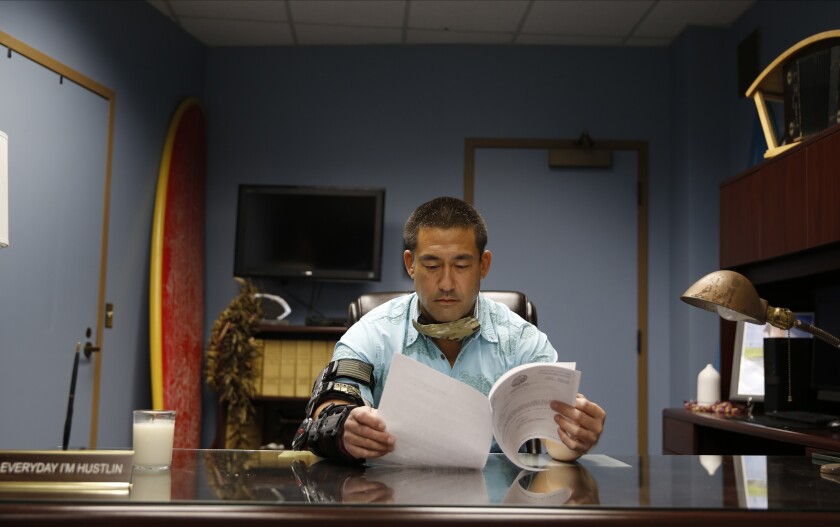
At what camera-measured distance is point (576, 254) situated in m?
4.54

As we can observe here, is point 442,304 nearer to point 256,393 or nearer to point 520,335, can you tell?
point 520,335

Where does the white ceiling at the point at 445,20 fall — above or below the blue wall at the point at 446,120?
above

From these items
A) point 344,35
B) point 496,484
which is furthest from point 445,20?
point 496,484

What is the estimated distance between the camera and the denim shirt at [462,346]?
182 cm

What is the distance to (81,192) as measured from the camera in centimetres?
341

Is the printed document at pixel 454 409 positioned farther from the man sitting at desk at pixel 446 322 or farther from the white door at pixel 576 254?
the white door at pixel 576 254

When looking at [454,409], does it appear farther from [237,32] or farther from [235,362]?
[237,32]

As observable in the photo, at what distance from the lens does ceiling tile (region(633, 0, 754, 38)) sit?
402 cm

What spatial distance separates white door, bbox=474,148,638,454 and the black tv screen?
2.10 ft

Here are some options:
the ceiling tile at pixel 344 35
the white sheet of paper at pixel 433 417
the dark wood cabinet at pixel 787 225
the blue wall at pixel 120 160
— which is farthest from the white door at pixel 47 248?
the dark wood cabinet at pixel 787 225

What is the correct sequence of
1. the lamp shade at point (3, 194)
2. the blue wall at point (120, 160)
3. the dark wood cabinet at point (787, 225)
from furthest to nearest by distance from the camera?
1. the blue wall at point (120, 160)
2. the dark wood cabinet at point (787, 225)
3. the lamp shade at point (3, 194)

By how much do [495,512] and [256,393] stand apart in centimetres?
332

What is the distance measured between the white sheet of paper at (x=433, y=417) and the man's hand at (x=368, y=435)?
0.01 meters

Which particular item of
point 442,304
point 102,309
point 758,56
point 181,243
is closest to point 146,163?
point 181,243
